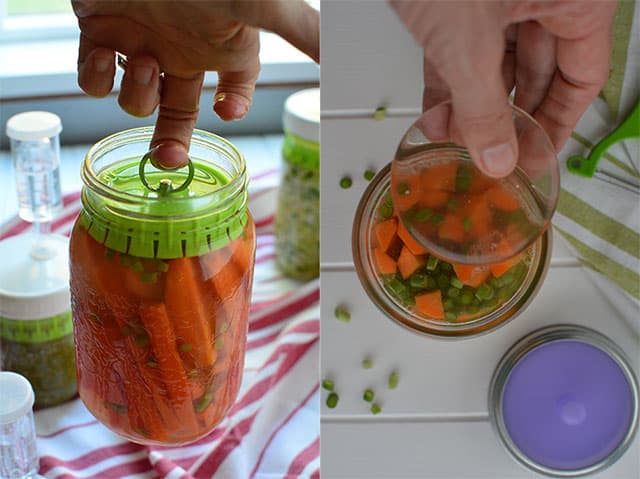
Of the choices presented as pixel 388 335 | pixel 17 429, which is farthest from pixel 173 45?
pixel 17 429

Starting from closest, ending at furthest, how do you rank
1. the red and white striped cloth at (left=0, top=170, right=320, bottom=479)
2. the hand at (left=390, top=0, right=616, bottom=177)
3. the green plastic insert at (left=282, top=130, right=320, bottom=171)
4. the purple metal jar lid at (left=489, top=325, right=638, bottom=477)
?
the hand at (left=390, top=0, right=616, bottom=177), the purple metal jar lid at (left=489, top=325, right=638, bottom=477), the red and white striped cloth at (left=0, top=170, right=320, bottom=479), the green plastic insert at (left=282, top=130, right=320, bottom=171)

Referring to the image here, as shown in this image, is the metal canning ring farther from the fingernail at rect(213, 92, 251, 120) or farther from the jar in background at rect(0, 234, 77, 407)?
the jar in background at rect(0, 234, 77, 407)

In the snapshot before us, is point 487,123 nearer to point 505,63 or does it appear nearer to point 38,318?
point 505,63

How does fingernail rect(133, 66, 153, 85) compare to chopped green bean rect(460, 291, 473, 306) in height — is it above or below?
above

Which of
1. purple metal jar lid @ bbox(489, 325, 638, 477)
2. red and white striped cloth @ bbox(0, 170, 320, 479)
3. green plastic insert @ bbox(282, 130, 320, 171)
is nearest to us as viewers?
purple metal jar lid @ bbox(489, 325, 638, 477)

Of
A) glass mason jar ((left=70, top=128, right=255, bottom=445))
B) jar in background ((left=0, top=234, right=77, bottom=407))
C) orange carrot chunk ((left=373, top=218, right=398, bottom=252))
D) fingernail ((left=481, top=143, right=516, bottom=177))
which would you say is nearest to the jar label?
jar in background ((left=0, top=234, right=77, bottom=407))

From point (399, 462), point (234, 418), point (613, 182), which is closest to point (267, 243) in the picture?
point (234, 418)

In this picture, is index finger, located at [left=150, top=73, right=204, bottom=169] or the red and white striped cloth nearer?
index finger, located at [left=150, top=73, right=204, bottom=169]

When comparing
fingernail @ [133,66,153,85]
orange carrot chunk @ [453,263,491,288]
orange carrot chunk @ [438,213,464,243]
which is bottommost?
orange carrot chunk @ [453,263,491,288]
